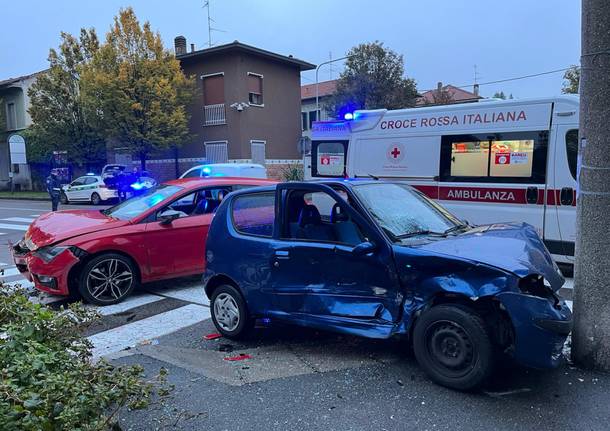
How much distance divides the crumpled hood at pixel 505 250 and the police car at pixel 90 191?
866 inches

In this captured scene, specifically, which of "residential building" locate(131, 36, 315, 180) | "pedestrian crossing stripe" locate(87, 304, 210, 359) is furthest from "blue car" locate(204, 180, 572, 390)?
"residential building" locate(131, 36, 315, 180)

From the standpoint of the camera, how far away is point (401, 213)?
14.4 feet

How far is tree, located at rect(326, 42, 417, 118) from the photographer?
28453 mm

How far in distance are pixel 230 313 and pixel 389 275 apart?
1.84 m

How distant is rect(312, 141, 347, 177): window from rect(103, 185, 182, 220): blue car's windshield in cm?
366

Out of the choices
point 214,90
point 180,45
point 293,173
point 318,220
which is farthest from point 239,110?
point 318,220

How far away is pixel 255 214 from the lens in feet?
16.0

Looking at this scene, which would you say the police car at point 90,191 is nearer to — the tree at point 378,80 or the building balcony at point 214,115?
the building balcony at point 214,115

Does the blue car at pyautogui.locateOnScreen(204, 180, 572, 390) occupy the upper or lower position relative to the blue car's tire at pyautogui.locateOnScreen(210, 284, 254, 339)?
upper

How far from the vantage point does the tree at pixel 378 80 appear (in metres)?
28.5

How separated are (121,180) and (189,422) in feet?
71.7

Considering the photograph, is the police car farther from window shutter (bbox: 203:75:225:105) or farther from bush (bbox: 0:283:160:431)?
bush (bbox: 0:283:160:431)

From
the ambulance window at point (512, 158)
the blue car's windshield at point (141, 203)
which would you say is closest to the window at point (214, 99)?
the blue car's windshield at point (141, 203)

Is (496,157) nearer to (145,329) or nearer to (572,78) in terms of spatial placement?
(145,329)
